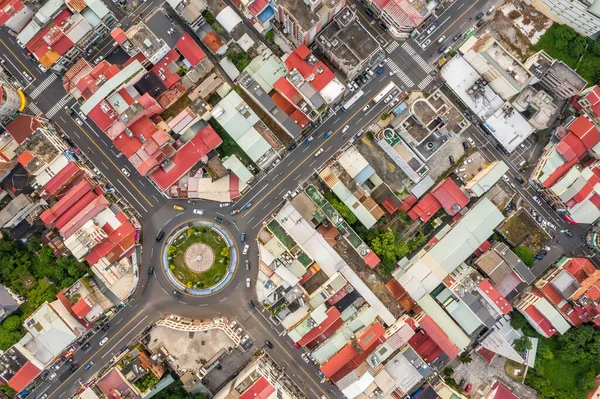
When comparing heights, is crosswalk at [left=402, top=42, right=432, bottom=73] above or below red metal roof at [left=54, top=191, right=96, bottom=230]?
below

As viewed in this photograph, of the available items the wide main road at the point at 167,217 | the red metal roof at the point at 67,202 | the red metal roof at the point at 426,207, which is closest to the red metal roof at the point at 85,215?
the red metal roof at the point at 67,202

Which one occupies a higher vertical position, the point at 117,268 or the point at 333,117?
the point at 117,268

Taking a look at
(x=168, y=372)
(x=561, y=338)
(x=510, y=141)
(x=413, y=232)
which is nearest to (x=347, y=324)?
(x=413, y=232)

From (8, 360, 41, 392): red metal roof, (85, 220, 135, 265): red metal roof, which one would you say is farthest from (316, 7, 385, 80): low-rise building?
(8, 360, 41, 392): red metal roof

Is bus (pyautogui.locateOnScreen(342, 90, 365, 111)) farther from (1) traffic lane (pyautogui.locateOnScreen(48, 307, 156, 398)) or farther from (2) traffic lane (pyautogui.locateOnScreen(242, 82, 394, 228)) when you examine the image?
(1) traffic lane (pyautogui.locateOnScreen(48, 307, 156, 398))

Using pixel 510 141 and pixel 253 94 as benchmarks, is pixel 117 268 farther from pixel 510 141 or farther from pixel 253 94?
pixel 510 141
